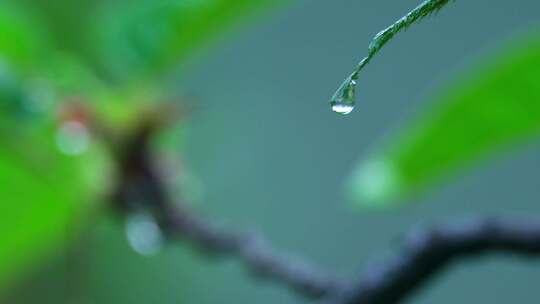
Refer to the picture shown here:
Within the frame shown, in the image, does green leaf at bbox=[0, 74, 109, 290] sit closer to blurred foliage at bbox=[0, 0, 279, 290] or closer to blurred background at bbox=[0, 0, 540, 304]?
blurred foliage at bbox=[0, 0, 279, 290]

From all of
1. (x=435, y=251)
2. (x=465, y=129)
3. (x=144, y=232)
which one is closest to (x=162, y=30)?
(x=144, y=232)

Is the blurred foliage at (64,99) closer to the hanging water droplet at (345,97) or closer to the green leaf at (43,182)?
the green leaf at (43,182)

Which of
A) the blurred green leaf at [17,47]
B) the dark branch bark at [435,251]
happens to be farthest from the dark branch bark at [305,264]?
the blurred green leaf at [17,47]

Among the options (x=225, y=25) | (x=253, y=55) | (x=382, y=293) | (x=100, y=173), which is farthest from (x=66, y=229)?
(x=253, y=55)

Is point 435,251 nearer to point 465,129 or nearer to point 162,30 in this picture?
point 465,129

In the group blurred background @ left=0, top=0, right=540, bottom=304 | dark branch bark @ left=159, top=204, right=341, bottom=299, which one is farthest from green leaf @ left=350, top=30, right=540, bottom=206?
blurred background @ left=0, top=0, right=540, bottom=304
